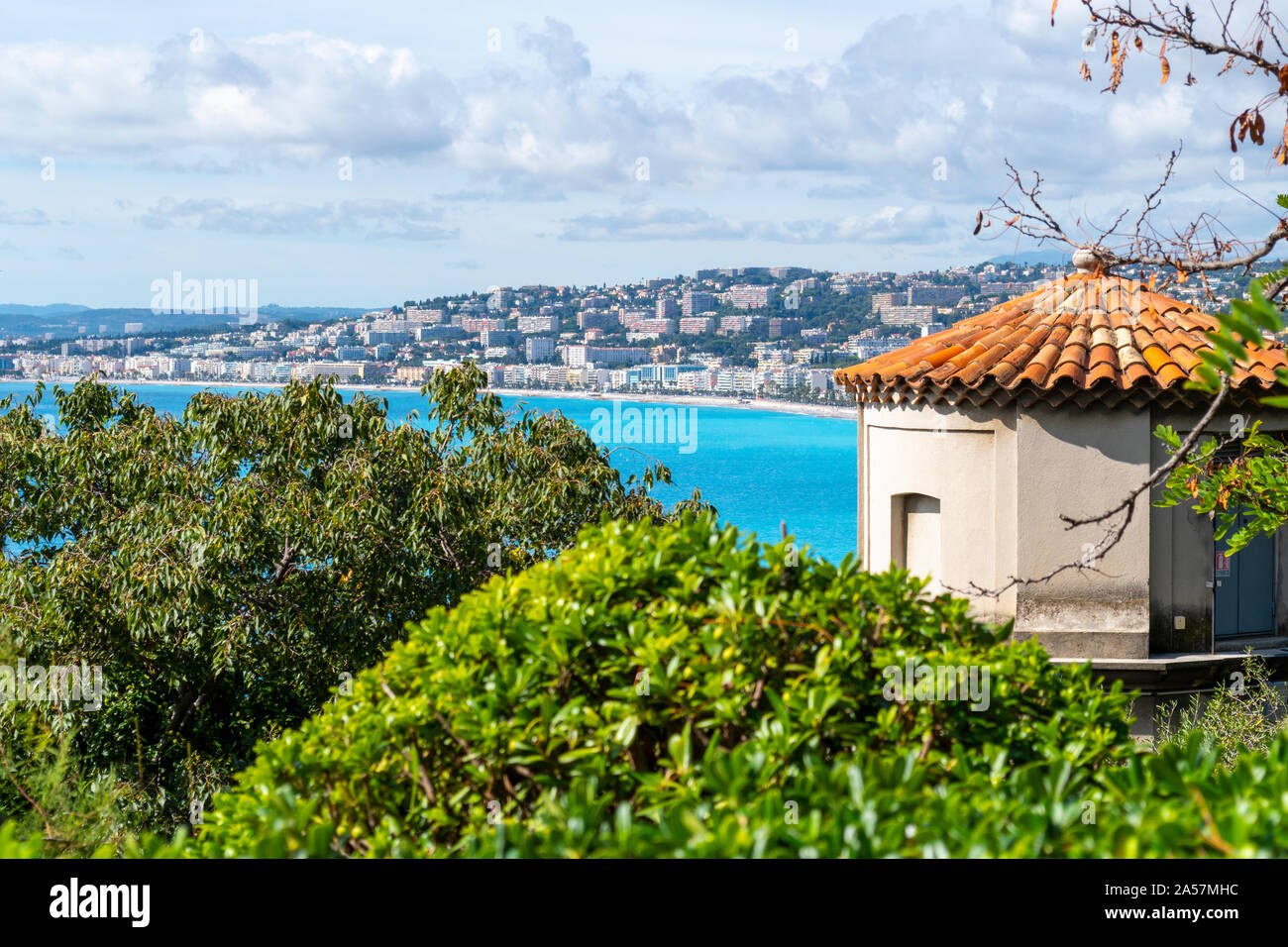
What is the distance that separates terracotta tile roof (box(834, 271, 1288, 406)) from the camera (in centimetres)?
918

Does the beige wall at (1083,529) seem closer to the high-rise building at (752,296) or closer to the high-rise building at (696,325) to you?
the high-rise building at (696,325)

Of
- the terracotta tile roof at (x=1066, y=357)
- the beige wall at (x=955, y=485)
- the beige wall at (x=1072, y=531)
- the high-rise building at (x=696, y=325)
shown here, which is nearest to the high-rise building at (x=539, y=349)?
the high-rise building at (x=696, y=325)

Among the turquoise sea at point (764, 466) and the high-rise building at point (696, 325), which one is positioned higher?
the high-rise building at point (696, 325)

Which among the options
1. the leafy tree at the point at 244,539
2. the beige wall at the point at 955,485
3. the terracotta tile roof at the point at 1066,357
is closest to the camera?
the terracotta tile roof at the point at 1066,357

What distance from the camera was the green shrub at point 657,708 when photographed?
316cm

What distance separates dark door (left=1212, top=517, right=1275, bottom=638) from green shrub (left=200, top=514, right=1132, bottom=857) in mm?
7329

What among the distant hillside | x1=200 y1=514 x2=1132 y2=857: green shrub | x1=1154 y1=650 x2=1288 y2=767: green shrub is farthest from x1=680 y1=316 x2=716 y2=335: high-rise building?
x1=200 y1=514 x2=1132 y2=857: green shrub

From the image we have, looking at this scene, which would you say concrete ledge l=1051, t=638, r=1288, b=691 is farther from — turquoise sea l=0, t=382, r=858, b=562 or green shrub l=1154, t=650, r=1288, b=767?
turquoise sea l=0, t=382, r=858, b=562

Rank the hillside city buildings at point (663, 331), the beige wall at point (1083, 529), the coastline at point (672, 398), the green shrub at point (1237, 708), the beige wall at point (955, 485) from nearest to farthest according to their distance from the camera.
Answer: the green shrub at point (1237, 708), the beige wall at point (1083, 529), the beige wall at point (955, 485), the hillside city buildings at point (663, 331), the coastline at point (672, 398)

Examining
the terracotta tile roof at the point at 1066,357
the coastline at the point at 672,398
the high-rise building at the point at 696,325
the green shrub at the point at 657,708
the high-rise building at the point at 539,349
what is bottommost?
the green shrub at the point at 657,708

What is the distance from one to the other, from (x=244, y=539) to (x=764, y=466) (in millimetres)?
106171

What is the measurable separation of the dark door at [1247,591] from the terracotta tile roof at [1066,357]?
179 cm
